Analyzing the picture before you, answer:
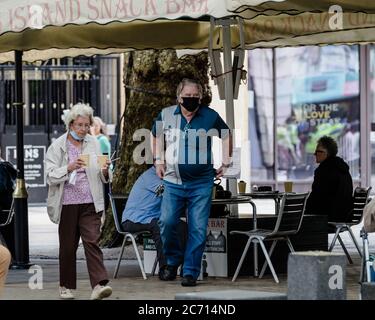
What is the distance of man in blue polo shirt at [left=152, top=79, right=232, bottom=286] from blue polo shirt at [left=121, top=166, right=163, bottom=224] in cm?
73

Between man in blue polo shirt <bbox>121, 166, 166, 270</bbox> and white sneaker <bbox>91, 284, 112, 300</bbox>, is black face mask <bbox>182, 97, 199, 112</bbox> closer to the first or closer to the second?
man in blue polo shirt <bbox>121, 166, 166, 270</bbox>

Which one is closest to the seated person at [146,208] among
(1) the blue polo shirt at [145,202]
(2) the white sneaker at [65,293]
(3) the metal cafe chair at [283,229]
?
(1) the blue polo shirt at [145,202]

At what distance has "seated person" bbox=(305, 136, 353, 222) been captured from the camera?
13852 mm

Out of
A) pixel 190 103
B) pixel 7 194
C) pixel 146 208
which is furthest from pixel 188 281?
pixel 7 194

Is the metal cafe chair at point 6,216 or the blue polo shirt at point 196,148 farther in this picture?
the metal cafe chair at point 6,216

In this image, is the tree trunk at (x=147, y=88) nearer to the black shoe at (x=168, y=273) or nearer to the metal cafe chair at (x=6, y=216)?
the metal cafe chair at (x=6, y=216)

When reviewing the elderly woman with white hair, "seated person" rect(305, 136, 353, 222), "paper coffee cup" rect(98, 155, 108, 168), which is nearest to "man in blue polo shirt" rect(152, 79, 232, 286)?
the elderly woman with white hair

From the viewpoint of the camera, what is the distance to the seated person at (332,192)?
13852mm

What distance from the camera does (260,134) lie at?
26.3 m

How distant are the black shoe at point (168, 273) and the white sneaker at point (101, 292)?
1658 mm

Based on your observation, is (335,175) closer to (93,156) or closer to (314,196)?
(314,196)

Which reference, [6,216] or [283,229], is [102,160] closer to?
[283,229]

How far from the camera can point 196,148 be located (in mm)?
11688
